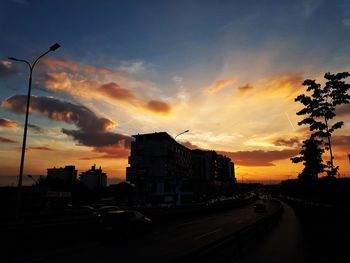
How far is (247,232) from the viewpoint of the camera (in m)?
12.9

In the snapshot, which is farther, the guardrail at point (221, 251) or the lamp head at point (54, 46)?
the lamp head at point (54, 46)

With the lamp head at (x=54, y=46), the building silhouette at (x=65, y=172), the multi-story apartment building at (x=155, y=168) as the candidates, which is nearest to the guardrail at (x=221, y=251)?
the lamp head at (x=54, y=46)

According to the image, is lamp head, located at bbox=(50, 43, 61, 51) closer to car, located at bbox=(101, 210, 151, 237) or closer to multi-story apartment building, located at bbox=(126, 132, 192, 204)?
car, located at bbox=(101, 210, 151, 237)

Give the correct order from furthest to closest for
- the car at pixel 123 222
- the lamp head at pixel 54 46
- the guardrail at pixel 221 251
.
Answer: the lamp head at pixel 54 46
the car at pixel 123 222
the guardrail at pixel 221 251

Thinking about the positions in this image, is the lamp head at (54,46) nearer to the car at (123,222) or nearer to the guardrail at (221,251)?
the car at (123,222)

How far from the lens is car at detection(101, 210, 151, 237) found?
63.8 feet

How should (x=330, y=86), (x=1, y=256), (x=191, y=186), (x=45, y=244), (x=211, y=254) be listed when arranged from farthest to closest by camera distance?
1. (x=191, y=186)
2. (x=330, y=86)
3. (x=45, y=244)
4. (x=1, y=256)
5. (x=211, y=254)

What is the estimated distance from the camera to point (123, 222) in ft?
65.2

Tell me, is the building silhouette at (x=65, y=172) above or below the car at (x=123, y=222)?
above

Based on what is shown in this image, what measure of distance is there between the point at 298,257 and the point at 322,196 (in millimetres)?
14402

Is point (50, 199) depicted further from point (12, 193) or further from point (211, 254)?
point (211, 254)

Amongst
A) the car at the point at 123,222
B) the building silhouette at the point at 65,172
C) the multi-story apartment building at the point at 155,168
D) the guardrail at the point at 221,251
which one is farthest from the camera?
the building silhouette at the point at 65,172

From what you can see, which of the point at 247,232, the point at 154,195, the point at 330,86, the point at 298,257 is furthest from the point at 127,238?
the point at 154,195

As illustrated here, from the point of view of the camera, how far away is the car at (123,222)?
19453 mm
